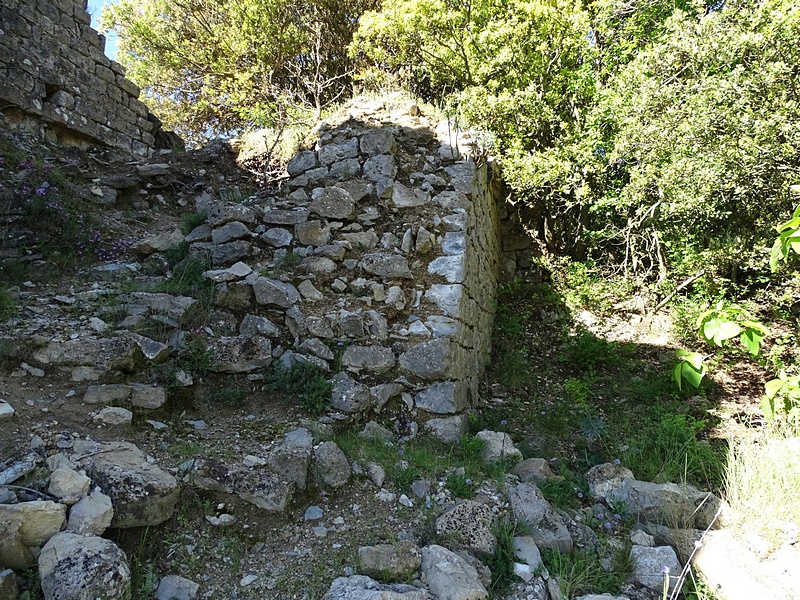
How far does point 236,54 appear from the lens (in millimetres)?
7234

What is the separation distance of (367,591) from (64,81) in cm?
642

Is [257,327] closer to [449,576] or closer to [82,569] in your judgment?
[82,569]

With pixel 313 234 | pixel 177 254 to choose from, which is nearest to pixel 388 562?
pixel 313 234

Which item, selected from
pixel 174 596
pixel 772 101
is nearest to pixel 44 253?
pixel 174 596

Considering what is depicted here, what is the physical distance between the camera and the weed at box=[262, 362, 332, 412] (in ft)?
10.0

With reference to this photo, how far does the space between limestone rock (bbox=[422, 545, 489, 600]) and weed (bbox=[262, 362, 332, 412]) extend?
125cm

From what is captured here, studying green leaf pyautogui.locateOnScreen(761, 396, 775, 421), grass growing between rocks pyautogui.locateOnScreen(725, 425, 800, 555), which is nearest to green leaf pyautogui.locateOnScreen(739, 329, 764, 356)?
green leaf pyautogui.locateOnScreen(761, 396, 775, 421)

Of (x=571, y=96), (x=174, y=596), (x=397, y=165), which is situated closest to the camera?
(x=174, y=596)

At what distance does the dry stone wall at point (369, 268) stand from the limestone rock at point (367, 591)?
129cm

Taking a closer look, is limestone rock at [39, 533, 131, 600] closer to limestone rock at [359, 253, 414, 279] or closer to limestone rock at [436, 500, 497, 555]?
limestone rock at [436, 500, 497, 555]

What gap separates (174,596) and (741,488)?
2761mm

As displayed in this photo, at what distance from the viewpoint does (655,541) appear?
240 cm

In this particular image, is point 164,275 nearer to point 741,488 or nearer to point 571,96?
point 741,488

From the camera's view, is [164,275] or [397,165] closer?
[164,275]
